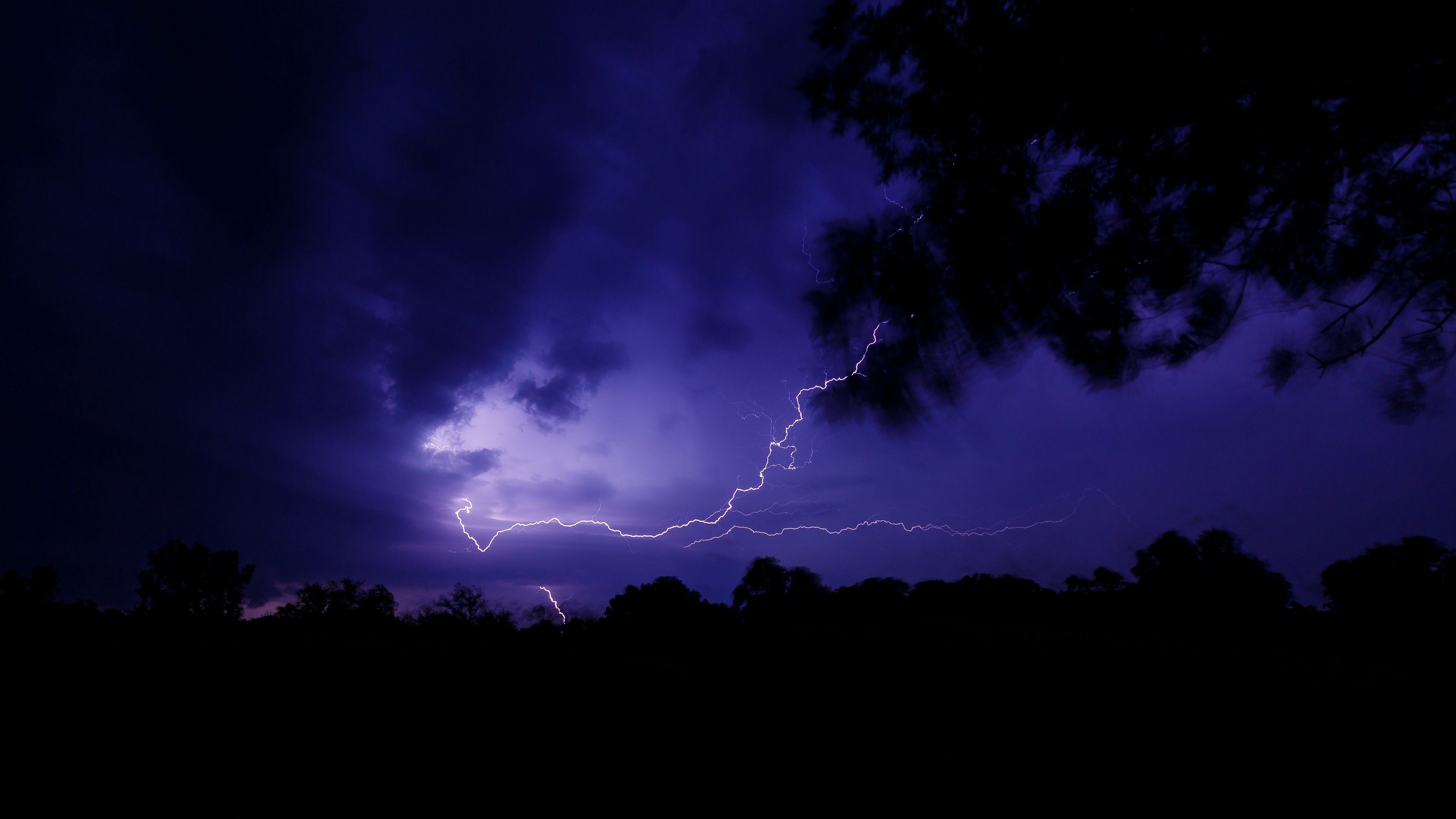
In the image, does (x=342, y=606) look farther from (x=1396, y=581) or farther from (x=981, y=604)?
(x=1396, y=581)

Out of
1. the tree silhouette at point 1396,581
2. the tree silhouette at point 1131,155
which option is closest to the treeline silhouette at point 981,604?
the tree silhouette at point 1396,581

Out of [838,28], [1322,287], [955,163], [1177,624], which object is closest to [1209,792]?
[1322,287]

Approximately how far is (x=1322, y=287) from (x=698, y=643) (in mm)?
7133

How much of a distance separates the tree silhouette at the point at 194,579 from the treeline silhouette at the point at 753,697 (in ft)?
116

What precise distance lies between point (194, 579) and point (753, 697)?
49.0m

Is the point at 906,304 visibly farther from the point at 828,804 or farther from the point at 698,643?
the point at 698,643

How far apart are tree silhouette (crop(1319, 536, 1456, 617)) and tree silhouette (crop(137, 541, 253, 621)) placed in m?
52.6

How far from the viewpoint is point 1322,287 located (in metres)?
3.70

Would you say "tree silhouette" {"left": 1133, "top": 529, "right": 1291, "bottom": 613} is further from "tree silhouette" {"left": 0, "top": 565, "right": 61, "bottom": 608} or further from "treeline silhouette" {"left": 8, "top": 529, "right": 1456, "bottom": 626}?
"tree silhouette" {"left": 0, "top": 565, "right": 61, "bottom": 608}

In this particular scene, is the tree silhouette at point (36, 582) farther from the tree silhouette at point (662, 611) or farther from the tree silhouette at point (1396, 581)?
the tree silhouette at point (1396, 581)

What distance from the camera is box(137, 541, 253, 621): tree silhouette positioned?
3397 cm

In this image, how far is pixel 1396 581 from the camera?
14.0 meters

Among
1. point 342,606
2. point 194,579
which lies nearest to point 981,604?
point 342,606

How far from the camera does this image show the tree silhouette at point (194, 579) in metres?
34.0
